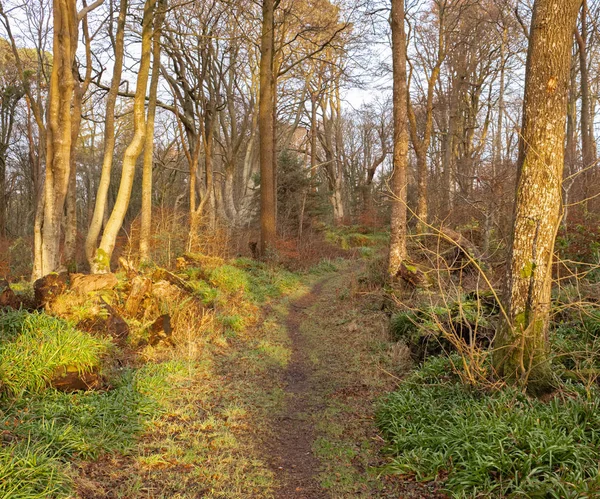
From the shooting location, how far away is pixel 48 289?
20.8 feet

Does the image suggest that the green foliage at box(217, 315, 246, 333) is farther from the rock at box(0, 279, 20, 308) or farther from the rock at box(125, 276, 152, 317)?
the rock at box(0, 279, 20, 308)

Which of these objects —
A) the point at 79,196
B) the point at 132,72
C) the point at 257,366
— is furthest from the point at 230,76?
the point at 79,196

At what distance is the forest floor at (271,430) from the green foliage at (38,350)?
128 cm

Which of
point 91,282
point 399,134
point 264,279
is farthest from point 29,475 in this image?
point 264,279

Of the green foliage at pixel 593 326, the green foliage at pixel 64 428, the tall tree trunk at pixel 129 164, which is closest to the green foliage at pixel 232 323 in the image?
the tall tree trunk at pixel 129 164

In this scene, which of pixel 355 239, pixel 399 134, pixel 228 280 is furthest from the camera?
pixel 355 239

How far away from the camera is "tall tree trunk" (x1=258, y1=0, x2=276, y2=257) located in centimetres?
1394

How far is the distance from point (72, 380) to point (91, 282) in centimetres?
280

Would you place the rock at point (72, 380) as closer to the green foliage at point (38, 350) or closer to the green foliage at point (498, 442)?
the green foliage at point (38, 350)

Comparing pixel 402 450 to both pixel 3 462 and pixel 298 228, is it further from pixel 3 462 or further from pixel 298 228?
pixel 298 228

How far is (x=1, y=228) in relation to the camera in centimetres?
2277

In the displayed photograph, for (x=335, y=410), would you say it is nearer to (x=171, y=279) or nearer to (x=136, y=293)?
(x=136, y=293)

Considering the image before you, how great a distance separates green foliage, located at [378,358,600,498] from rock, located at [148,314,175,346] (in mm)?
3931

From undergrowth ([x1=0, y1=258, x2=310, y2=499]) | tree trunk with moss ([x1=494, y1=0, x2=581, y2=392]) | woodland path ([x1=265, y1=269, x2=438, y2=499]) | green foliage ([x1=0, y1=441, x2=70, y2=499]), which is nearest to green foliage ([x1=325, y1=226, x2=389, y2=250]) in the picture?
woodland path ([x1=265, y1=269, x2=438, y2=499])
